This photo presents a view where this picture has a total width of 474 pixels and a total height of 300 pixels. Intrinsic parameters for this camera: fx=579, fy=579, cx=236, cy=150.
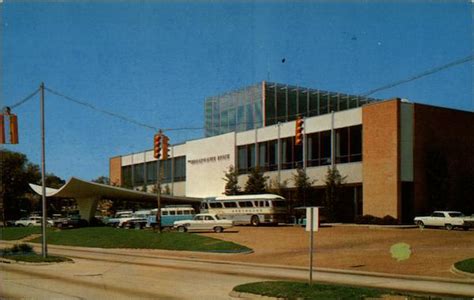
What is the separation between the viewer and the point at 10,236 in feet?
176

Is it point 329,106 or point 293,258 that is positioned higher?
point 329,106

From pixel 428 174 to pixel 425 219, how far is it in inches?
251

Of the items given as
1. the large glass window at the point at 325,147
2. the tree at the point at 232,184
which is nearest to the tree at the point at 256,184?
the tree at the point at 232,184

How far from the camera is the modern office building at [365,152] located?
49000mm

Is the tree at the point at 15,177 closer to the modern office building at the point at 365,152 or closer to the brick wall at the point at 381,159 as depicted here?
the modern office building at the point at 365,152

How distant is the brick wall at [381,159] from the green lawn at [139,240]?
17715mm

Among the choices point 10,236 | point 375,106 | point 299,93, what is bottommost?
point 10,236

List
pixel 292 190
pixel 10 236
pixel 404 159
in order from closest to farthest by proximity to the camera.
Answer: pixel 404 159, pixel 10 236, pixel 292 190

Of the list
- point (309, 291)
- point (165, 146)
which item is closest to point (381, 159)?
point (165, 146)

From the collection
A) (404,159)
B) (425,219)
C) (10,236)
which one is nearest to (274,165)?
(404,159)

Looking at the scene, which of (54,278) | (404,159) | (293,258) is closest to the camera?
(54,278)

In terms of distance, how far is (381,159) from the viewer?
49656 millimetres

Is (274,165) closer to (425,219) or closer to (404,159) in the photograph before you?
(404,159)

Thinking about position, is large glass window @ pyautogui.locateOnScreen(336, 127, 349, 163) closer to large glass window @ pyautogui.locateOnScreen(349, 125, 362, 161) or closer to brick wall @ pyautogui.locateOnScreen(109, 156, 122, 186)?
large glass window @ pyautogui.locateOnScreen(349, 125, 362, 161)
